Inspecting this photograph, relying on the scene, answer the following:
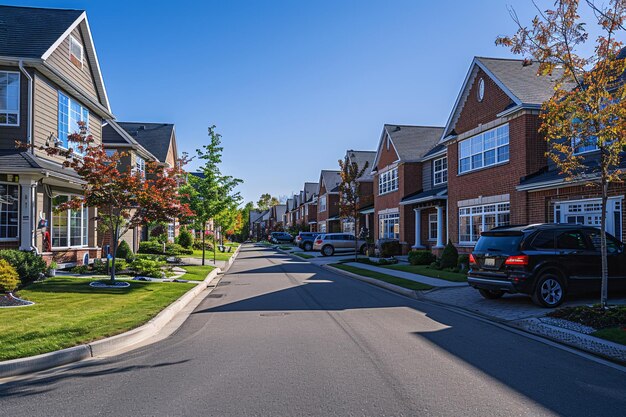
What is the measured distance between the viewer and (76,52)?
62.0ft

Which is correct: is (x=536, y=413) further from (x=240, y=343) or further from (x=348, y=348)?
(x=240, y=343)

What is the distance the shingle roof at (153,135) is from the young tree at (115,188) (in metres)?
22.4

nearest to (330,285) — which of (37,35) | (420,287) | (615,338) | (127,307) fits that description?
(420,287)

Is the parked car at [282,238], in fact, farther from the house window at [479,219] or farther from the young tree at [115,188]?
the young tree at [115,188]

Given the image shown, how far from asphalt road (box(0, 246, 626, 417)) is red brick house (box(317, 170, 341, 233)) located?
141 feet

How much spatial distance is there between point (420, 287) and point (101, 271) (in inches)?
450

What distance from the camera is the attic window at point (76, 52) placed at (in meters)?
18.3

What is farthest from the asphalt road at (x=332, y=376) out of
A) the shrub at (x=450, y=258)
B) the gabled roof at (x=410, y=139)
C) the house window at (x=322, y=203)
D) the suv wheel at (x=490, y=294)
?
the house window at (x=322, y=203)

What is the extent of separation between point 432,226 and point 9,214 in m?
20.9

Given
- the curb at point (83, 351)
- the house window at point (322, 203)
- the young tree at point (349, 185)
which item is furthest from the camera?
the house window at point (322, 203)

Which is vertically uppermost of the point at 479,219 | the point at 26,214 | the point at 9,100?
the point at 9,100

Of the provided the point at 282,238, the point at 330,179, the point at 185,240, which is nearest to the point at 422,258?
the point at 185,240

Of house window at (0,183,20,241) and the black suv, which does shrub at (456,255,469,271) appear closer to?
the black suv

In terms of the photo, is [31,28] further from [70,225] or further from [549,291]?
[549,291]
